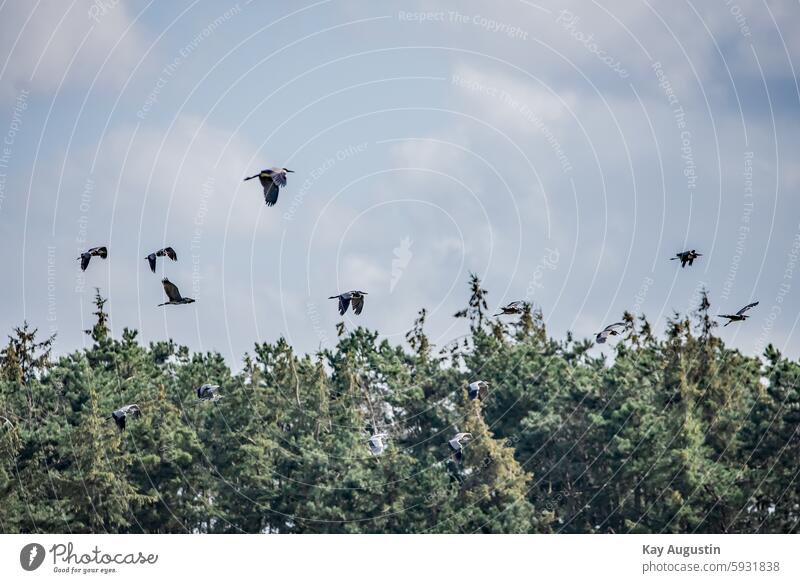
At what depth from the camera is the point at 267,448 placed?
10544 cm

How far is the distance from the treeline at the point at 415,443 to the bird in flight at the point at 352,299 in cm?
4036

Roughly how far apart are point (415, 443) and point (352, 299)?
48.5 meters

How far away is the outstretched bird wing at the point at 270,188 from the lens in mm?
52750

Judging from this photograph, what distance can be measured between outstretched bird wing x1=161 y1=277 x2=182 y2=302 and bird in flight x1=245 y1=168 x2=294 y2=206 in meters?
5.33
